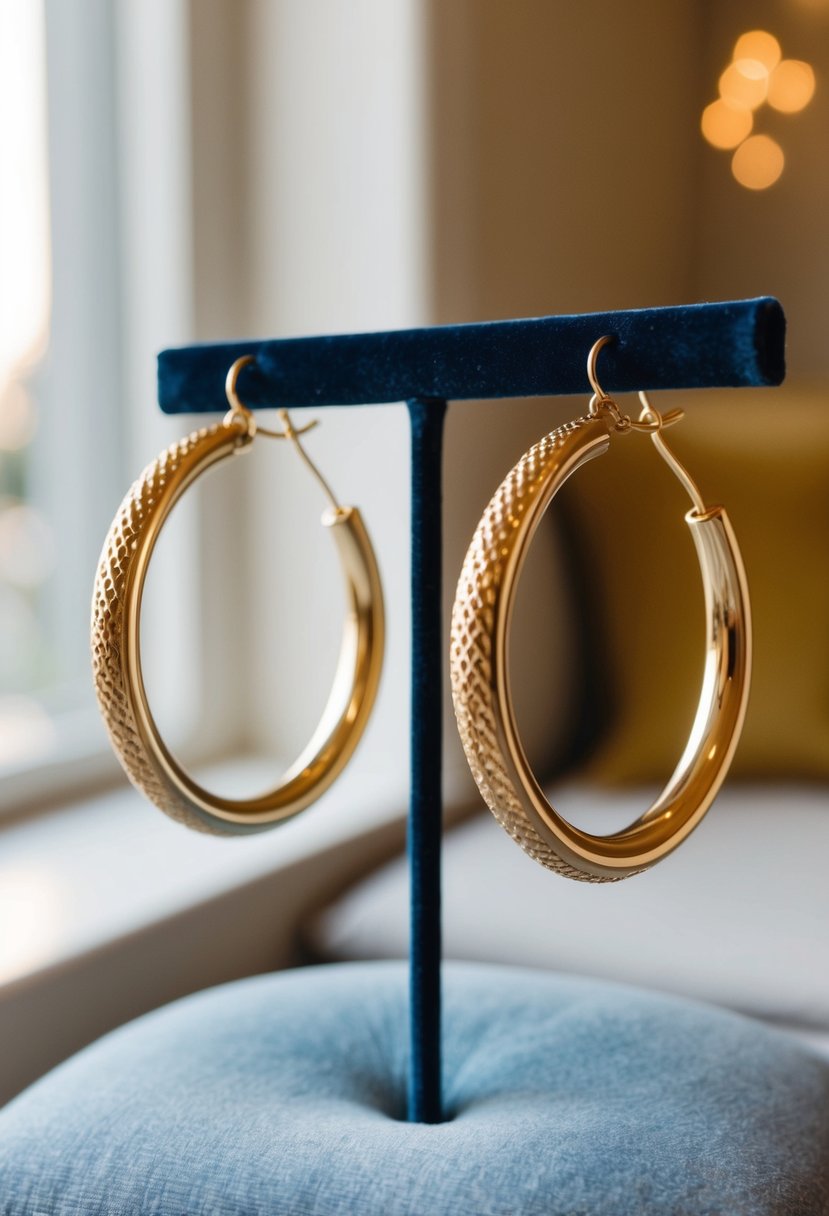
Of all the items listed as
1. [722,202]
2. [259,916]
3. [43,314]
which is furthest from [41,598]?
[722,202]

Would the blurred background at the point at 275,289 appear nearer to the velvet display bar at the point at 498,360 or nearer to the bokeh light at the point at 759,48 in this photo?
the bokeh light at the point at 759,48

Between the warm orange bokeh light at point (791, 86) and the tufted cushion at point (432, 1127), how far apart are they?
1.04 m

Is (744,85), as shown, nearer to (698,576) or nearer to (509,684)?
(698,576)

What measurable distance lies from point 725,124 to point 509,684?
113 centimetres

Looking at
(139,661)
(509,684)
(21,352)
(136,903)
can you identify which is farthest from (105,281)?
(509,684)

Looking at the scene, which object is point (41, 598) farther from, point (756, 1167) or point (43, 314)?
point (756, 1167)

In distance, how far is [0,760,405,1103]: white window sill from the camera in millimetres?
747

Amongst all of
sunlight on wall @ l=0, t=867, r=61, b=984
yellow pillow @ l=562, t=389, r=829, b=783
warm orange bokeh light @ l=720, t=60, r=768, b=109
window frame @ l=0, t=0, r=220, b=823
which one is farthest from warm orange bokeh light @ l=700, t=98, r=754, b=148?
sunlight on wall @ l=0, t=867, r=61, b=984

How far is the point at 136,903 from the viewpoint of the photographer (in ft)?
2.73

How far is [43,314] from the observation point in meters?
1.07

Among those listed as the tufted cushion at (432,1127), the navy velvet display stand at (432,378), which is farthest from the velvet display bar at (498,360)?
the tufted cushion at (432,1127)

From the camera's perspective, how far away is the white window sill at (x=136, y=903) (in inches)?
29.4

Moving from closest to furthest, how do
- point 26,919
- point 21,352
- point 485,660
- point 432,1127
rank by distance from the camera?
point 485,660 → point 432,1127 → point 26,919 → point 21,352

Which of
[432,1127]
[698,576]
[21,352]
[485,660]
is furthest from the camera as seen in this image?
[698,576]
